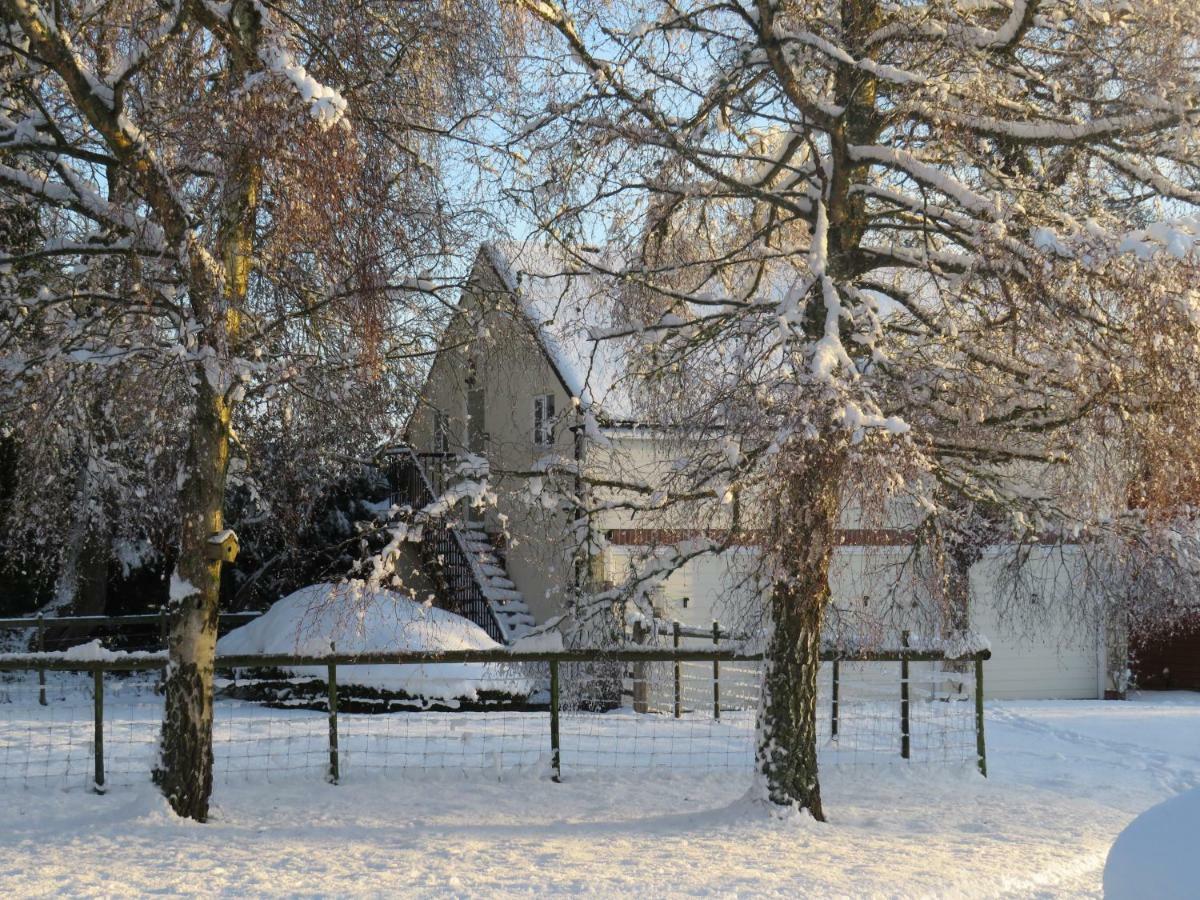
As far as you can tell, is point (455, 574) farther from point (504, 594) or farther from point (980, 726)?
point (980, 726)

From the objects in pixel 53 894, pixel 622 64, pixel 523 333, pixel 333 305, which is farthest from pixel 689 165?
pixel 53 894

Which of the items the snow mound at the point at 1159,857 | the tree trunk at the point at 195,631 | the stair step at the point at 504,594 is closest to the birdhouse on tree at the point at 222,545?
the tree trunk at the point at 195,631

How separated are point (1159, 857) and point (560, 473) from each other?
6433 millimetres

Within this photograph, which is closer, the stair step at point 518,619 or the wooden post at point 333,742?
the wooden post at point 333,742

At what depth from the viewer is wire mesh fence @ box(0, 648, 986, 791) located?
32.2 feet

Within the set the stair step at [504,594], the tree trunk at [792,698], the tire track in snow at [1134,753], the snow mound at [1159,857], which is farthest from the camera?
the stair step at [504,594]

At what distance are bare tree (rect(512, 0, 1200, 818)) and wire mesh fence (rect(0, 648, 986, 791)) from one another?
2406 millimetres

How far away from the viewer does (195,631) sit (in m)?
8.26

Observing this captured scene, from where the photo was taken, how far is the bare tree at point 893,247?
680 cm

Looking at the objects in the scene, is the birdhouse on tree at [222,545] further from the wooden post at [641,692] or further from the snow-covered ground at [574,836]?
the wooden post at [641,692]

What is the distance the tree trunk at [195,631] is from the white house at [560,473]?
1732 mm

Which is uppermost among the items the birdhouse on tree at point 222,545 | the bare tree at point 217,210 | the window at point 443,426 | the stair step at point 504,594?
the bare tree at point 217,210

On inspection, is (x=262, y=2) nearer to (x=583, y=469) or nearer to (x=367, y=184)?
(x=367, y=184)

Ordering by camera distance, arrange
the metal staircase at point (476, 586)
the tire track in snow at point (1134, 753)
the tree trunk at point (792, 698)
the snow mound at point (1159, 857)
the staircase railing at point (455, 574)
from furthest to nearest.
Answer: the staircase railing at point (455, 574)
the metal staircase at point (476, 586)
the tire track in snow at point (1134, 753)
the tree trunk at point (792, 698)
the snow mound at point (1159, 857)
